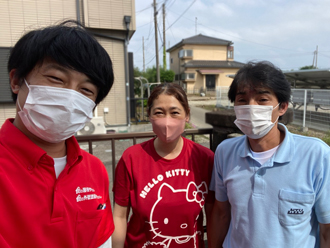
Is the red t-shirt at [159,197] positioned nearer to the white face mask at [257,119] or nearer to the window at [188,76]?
the white face mask at [257,119]

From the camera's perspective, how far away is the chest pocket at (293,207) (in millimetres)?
1379

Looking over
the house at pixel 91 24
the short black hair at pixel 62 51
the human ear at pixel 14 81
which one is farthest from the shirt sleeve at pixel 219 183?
the house at pixel 91 24

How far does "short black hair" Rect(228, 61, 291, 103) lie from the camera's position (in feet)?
5.02

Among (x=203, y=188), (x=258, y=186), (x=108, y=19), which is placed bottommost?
(x=203, y=188)

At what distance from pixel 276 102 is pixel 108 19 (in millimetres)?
8887

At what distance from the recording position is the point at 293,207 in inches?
54.7

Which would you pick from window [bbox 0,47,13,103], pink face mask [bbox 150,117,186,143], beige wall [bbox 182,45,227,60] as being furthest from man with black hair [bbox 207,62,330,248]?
beige wall [bbox 182,45,227,60]

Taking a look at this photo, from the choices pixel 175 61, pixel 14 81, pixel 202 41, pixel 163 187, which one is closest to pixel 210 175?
pixel 163 187

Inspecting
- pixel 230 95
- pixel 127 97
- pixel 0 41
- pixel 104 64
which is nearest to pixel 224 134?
pixel 230 95

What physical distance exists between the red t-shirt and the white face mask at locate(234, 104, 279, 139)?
51cm

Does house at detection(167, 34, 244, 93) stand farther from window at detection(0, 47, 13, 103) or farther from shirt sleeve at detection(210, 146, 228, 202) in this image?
shirt sleeve at detection(210, 146, 228, 202)

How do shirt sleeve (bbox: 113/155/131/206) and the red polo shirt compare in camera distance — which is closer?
the red polo shirt

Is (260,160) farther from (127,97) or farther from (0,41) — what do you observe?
(0,41)

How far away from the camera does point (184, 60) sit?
115ft
